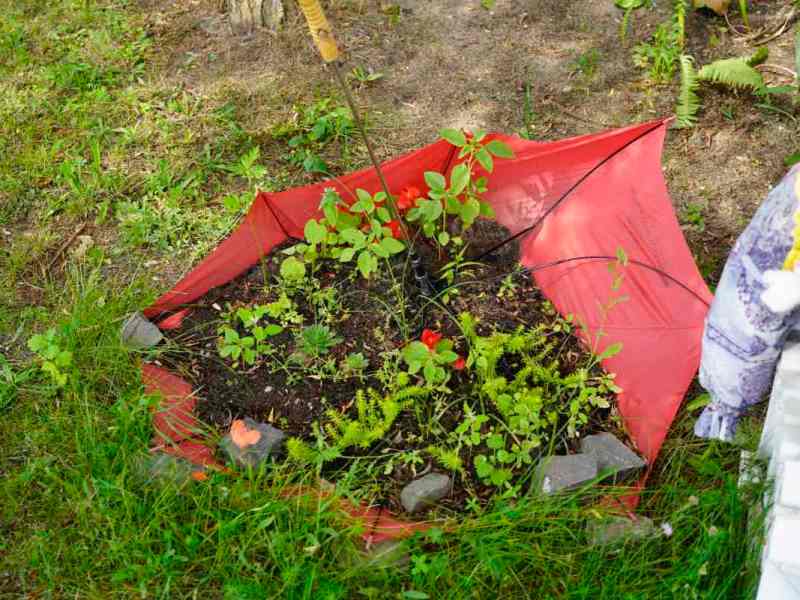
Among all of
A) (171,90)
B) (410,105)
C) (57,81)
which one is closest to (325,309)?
(410,105)

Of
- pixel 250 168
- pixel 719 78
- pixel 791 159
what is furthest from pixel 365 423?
pixel 719 78

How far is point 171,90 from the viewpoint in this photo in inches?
148

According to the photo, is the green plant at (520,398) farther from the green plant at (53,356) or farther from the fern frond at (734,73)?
the fern frond at (734,73)

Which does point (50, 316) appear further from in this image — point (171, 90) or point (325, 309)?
point (171, 90)

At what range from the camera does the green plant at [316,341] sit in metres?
2.46

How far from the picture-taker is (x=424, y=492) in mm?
2152

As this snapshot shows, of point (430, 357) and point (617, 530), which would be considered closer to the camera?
point (617, 530)

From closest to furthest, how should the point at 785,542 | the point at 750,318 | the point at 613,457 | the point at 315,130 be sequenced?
the point at 785,542 < the point at 750,318 < the point at 613,457 < the point at 315,130

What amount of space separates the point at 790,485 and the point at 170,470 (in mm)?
1528

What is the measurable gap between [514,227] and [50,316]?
162cm

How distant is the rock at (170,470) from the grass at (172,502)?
0.09ft

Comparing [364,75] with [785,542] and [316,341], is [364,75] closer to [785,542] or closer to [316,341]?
[316,341]

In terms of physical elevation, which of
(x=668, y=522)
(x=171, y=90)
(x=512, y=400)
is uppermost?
(x=171, y=90)

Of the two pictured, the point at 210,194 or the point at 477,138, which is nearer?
the point at 477,138
